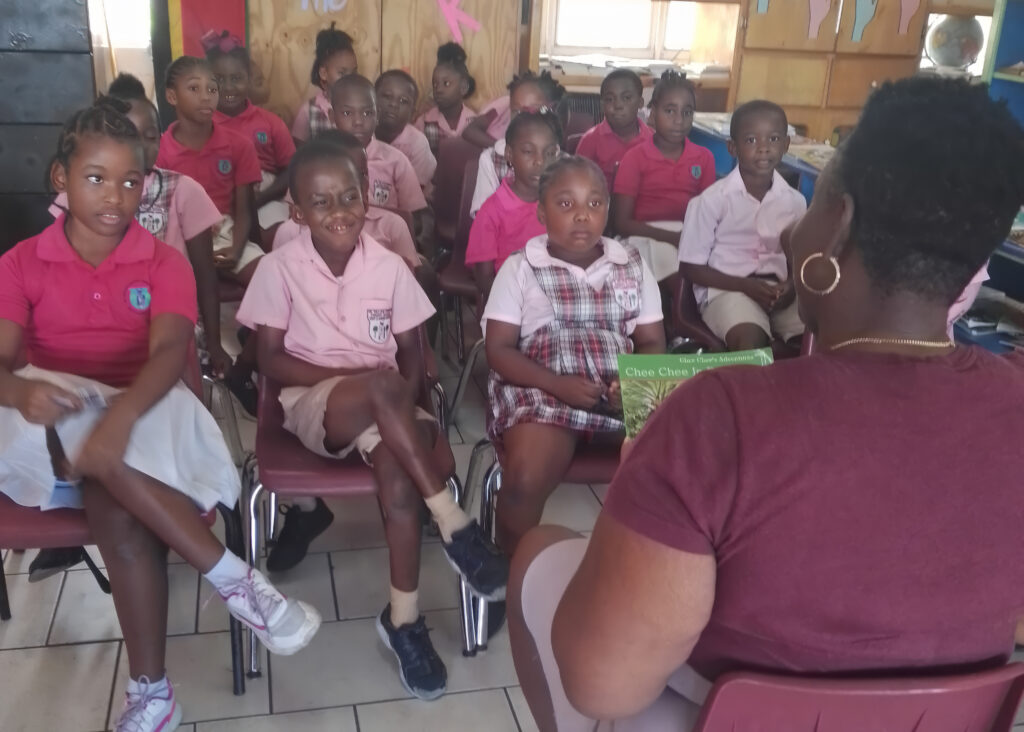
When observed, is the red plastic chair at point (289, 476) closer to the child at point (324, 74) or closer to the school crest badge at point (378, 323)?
the school crest badge at point (378, 323)

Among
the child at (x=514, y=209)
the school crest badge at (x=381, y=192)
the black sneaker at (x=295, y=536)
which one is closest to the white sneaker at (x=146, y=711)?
the black sneaker at (x=295, y=536)

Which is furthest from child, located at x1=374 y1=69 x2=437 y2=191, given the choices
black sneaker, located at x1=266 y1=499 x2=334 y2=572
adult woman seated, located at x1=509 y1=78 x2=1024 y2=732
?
adult woman seated, located at x1=509 y1=78 x2=1024 y2=732

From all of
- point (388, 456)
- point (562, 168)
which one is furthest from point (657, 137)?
point (388, 456)

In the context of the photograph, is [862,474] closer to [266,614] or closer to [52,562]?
[266,614]

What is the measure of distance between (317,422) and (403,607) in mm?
420

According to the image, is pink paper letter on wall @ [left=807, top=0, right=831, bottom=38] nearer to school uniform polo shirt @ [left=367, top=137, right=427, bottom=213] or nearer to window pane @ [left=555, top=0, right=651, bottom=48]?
window pane @ [left=555, top=0, right=651, bottom=48]

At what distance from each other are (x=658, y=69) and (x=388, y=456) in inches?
181

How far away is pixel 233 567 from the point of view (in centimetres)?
174

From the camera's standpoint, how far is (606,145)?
4090 mm

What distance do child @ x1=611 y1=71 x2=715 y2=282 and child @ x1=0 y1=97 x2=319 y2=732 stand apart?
1983 mm

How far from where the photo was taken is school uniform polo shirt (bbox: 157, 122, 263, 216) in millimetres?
3154

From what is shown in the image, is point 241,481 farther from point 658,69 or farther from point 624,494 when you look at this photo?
point 658,69

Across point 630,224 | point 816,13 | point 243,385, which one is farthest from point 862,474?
point 816,13

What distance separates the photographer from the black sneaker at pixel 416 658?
1.91 m
